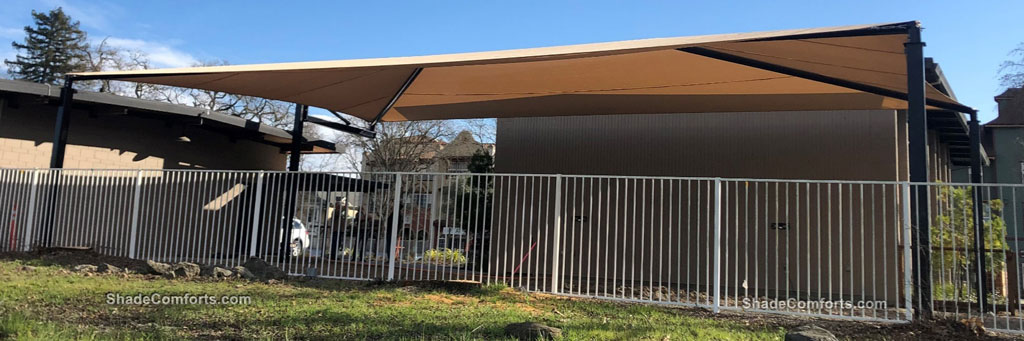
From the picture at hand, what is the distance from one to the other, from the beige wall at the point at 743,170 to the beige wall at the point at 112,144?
23.7 ft

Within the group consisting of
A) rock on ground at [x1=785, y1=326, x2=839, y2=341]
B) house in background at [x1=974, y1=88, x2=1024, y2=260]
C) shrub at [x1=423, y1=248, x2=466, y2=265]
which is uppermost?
house in background at [x1=974, y1=88, x2=1024, y2=260]

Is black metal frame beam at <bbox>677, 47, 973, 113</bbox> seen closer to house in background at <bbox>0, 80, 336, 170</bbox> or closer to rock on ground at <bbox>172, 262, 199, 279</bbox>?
rock on ground at <bbox>172, 262, 199, 279</bbox>

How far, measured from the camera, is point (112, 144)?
1200cm

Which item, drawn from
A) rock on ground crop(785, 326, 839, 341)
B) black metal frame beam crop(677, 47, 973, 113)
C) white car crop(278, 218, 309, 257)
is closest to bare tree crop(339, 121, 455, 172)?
white car crop(278, 218, 309, 257)

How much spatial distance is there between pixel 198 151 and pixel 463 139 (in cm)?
1866

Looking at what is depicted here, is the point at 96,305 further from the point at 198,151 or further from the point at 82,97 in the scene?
the point at 198,151

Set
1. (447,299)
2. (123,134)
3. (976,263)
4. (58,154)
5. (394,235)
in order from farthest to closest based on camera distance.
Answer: (123,134) → (58,154) → (394,235) → (976,263) → (447,299)

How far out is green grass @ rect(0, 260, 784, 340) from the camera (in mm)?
4738

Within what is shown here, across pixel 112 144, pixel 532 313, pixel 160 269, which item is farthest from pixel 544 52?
pixel 112 144

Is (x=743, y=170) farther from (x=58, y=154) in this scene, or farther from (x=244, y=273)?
(x=58, y=154)

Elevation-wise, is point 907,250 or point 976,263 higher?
point 907,250

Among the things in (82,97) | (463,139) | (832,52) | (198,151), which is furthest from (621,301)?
(463,139)

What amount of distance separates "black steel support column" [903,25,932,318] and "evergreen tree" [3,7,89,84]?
43.7m

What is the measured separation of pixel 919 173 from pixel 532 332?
4098mm
